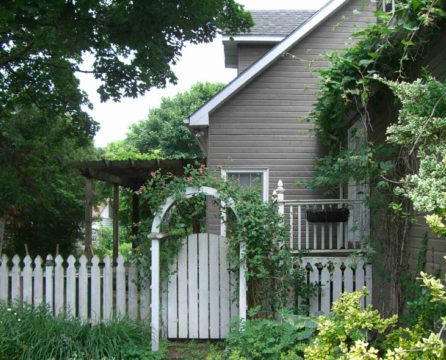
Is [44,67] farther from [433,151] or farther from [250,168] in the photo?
[433,151]

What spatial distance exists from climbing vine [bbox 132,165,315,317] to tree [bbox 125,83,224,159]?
2324 cm

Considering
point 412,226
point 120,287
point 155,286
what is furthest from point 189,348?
point 412,226

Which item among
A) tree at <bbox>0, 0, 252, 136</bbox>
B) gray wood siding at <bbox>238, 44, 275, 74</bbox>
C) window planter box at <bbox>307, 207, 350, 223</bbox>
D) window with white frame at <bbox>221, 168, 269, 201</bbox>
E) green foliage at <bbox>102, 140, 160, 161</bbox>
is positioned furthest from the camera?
green foliage at <bbox>102, 140, 160, 161</bbox>

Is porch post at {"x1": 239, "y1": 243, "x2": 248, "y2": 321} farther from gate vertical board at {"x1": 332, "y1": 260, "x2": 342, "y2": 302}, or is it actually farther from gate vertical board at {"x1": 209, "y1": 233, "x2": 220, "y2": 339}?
gate vertical board at {"x1": 332, "y1": 260, "x2": 342, "y2": 302}

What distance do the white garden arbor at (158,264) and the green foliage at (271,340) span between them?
0.46 metres

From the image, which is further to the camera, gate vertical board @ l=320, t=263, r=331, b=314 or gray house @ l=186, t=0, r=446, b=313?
gray house @ l=186, t=0, r=446, b=313

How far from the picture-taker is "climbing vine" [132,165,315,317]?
18.1ft

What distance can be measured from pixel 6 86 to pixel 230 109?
16.3 ft

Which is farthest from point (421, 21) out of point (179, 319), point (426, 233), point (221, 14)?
point (221, 14)

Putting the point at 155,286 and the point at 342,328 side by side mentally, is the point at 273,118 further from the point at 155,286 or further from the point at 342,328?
the point at 342,328

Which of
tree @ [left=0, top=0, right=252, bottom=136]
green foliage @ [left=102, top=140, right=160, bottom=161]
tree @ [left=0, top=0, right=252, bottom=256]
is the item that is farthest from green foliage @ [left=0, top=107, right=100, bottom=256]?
green foliage @ [left=102, top=140, right=160, bottom=161]

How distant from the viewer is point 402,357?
3.45 meters

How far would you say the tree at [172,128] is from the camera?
30.4m

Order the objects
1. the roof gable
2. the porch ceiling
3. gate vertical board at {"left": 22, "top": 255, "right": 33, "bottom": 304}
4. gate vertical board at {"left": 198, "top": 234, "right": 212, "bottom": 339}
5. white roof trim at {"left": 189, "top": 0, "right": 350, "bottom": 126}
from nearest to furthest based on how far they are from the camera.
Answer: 1. gate vertical board at {"left": 198, "top": 234, "right": 212, "bottom": 339}
2. gate vertical board at {"left": 22, "top": 255, "right": 33, "bottom": 304}
3. white roof trim at {"left": 189, "top": 0, "right": 350, "bottom": 126}
4. the porch ceiling
5. the roof gable
